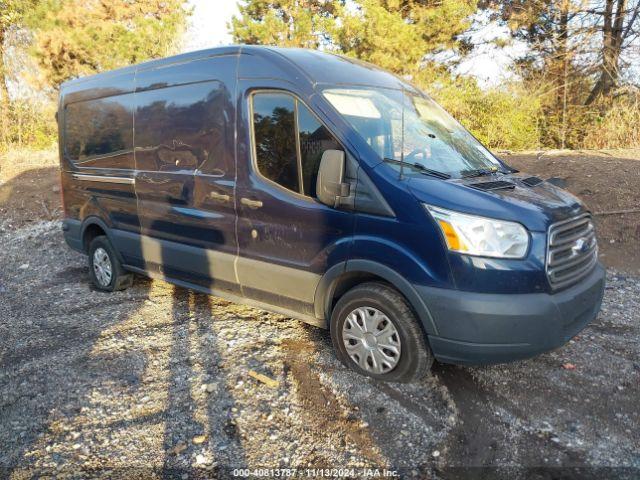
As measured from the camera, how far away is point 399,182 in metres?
3.28

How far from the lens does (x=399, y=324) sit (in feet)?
11.0

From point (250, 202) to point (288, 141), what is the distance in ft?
1.91

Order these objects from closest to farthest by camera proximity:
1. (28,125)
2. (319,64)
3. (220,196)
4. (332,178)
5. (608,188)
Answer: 1. (332,178)
2. (319,64)
3. (220,196)
4. (608,188)
5. (28,125)

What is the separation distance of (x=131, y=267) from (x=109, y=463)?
2972mm

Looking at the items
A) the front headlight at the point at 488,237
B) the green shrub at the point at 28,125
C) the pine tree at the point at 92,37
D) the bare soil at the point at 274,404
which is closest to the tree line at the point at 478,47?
the pine tree at the point at 92,37

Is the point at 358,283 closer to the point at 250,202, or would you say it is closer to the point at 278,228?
the point at 278,228

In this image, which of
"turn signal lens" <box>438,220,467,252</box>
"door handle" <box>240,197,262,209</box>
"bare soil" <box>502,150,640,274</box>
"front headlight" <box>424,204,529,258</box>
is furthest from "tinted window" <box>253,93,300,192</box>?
"bare soil" <box>502,150,640,274</box>

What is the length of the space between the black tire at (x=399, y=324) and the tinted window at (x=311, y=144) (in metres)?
0.80

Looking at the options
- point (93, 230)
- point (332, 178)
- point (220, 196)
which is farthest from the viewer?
point (93, 230)

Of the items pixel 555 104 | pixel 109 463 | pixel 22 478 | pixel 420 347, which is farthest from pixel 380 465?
pixel 555 104

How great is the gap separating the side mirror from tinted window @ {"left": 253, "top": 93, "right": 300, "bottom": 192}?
1.00ft

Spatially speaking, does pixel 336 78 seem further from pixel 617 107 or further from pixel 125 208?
pixel 617 107

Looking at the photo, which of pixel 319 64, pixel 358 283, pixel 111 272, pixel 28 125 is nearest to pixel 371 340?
pixel 358 283

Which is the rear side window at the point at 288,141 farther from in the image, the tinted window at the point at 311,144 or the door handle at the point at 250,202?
the door handle at the point at 250,202
